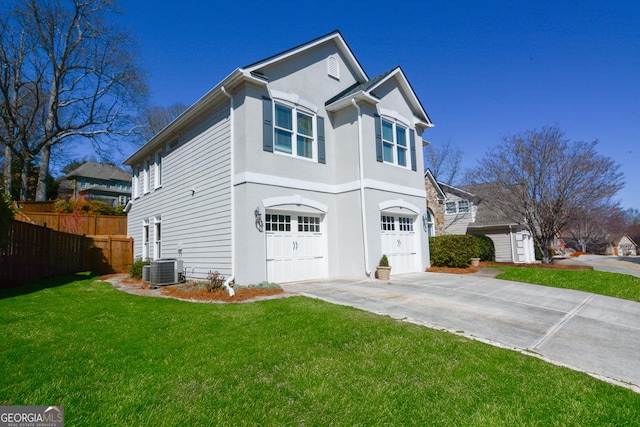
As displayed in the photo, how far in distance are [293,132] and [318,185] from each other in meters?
1.97

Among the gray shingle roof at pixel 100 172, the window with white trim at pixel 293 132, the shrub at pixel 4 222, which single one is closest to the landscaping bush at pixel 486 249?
the window with white trim at pixel 293 132

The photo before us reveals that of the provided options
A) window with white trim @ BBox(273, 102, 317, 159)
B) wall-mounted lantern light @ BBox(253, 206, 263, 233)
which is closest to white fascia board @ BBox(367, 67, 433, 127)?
window with white trim @ BBox(273, 102, 317, 159)

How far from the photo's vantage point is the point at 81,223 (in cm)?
1967

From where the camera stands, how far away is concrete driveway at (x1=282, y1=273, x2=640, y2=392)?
466 centimetres

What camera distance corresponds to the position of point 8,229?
360 inches

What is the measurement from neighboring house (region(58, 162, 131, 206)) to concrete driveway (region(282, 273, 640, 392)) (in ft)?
148

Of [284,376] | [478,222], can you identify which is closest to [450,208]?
[478,222]

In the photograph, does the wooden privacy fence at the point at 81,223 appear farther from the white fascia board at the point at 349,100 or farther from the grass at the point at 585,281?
the grass at the point at 585,281

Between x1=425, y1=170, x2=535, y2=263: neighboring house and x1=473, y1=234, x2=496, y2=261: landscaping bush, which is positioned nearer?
x1=473, y1=234, x2=496, y2=261: landscaping bush

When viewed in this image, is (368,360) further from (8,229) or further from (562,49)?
(562,49)

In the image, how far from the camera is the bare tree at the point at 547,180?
14.8 metres

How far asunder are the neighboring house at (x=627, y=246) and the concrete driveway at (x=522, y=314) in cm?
5063

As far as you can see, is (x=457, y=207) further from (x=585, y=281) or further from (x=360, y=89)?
(x=360, y=89)

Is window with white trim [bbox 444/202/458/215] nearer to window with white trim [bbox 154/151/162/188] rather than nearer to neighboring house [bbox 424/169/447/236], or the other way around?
neighboring house [bbox 424/169/447/236]
